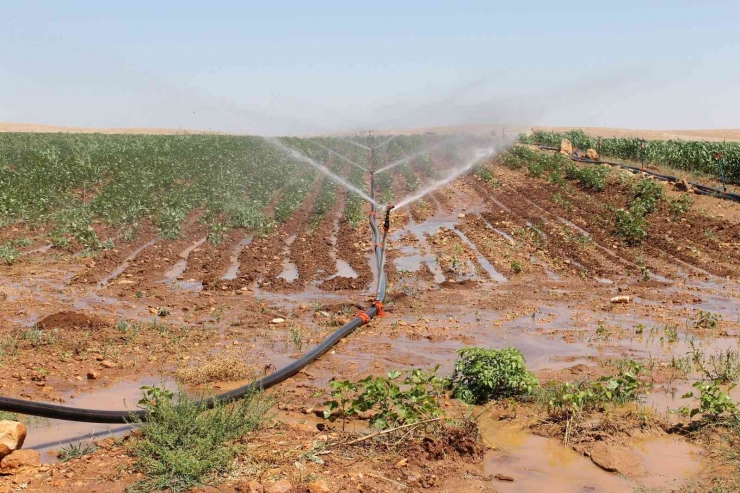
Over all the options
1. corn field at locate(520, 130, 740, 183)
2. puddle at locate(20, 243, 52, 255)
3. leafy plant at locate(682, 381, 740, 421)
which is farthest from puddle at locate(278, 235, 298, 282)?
corn field at locate(520, 130, 740, 183)

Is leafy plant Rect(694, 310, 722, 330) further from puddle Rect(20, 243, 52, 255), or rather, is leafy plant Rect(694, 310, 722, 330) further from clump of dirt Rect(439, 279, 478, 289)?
puddle Rect(20, 243, 52, 255)

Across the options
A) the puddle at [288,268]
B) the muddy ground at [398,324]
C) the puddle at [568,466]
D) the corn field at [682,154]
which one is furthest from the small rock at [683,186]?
the puddle at [568,466]

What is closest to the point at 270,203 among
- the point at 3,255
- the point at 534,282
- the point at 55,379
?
the point at 3,255

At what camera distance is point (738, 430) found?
586cm

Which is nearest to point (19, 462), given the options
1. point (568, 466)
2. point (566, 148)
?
point (568, 466)

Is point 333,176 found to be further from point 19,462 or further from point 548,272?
point 19,462

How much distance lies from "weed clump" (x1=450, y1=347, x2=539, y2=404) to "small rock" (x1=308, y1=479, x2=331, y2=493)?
2.56m

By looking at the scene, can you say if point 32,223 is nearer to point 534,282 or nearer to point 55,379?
point 55,379

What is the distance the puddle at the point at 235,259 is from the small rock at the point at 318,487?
366 inches

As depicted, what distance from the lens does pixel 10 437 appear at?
5.32 m

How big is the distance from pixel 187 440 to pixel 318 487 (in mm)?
1246

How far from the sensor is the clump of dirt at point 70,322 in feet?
31.1

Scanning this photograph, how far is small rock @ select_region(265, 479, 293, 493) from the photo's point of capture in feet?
15.7

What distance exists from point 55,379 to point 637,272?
1151 centimetres
